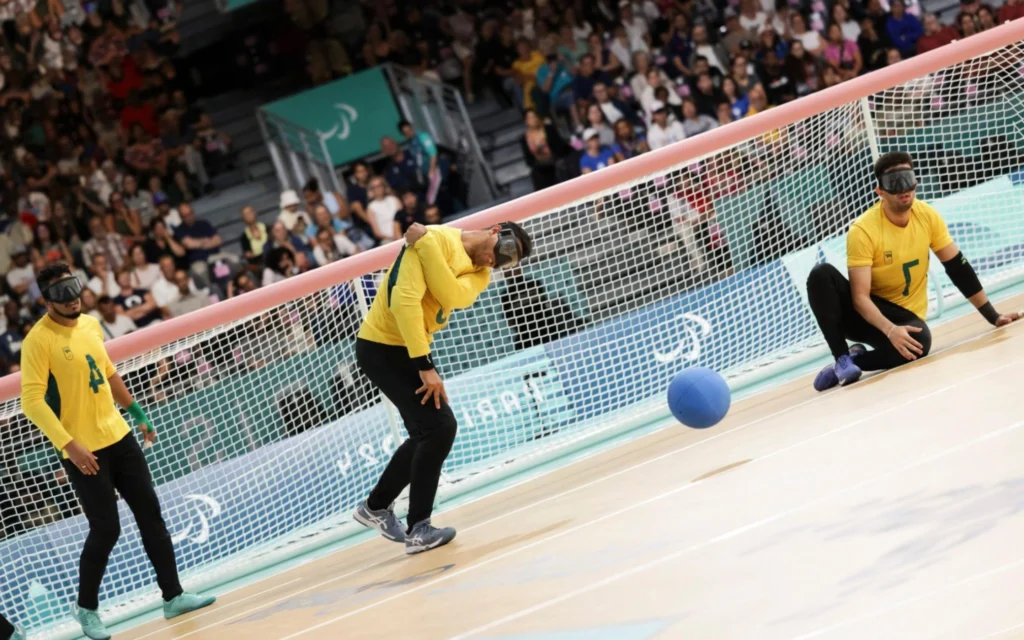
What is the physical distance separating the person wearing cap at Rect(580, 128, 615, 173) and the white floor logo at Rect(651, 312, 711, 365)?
488cm

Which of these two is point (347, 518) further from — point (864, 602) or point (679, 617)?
point (864, 602)

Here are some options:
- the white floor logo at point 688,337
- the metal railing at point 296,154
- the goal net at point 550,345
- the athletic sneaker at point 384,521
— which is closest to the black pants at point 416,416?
the athletic sneaker at point 384,521

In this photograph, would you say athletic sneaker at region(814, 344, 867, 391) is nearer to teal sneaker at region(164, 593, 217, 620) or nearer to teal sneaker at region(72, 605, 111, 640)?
teal sneaker at region(164, 593, 217, 620)

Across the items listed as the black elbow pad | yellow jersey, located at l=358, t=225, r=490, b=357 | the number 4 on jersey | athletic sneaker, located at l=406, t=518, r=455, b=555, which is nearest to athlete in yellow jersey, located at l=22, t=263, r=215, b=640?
the number 4 on jersey

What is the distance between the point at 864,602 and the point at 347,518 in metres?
5.38

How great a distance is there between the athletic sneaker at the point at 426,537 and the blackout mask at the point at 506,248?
1404mm

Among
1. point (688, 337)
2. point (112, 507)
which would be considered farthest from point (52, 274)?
point (688, 337)

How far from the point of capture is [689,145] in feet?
28.5

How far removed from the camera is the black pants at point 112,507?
6.96 meters

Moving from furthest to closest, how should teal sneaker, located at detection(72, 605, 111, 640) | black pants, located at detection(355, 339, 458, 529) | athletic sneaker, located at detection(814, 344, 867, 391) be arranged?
athletic sneaker, located at detection(814, 344, 867, 391), teal sneaker, located at detection(72, 605, 111, 640), black pants, located at detection(355, 339, 458, 529)

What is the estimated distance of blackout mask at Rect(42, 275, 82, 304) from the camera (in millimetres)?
6773

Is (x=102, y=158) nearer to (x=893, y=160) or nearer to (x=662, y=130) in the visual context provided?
(x=662, y=130)

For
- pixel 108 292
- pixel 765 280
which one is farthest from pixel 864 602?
pixel 108 292

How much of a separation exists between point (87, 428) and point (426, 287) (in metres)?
1.96
